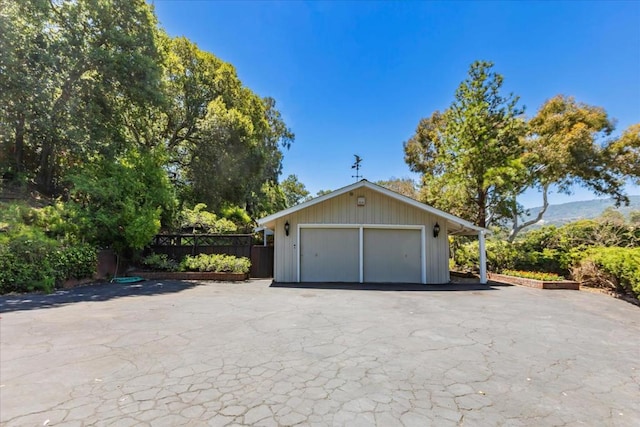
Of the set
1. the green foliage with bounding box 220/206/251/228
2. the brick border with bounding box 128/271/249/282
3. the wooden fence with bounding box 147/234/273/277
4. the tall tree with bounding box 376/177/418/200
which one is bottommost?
the brick border with bounding box 128/271/249/282

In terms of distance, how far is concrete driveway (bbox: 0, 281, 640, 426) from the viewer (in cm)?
274

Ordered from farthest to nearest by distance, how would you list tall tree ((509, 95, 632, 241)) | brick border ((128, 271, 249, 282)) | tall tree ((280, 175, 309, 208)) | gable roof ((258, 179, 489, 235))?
tall tree ((280, 175, 309, 208)), tall tree ((509, 95, 632, 241)), brick border ((128, 271, 249, 282)), gable roof ((258, 179, 489, 235))

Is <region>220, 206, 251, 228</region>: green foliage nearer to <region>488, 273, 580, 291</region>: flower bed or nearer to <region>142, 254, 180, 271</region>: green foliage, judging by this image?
<region>142, 254, 180, 271</region>: green foliage

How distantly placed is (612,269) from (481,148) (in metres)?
7.69

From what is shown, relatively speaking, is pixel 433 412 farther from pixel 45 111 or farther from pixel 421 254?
pixel 45 111

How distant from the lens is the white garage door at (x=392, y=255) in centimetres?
1124

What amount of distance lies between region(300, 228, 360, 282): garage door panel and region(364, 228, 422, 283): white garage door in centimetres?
46

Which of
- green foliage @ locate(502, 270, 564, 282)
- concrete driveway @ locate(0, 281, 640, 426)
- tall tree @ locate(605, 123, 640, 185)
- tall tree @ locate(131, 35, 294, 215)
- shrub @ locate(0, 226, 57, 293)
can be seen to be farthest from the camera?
tall tree @ locate(131, 35, 294, 215)

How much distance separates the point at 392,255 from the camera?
37.2 feet

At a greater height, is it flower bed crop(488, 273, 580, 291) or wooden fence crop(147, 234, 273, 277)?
wooden fence crop(147, 234, 273, 277)

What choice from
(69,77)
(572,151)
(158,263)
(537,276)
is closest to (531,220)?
(572,151)

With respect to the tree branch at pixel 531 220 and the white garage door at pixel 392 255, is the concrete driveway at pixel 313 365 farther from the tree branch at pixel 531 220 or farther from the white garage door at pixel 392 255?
the tree branch at pixel 531 220

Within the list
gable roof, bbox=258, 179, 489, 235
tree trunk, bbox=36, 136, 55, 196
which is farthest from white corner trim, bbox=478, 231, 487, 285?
tree trunk, bbox=36, 136, 55, 196

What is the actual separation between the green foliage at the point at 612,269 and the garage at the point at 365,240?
300 cm
